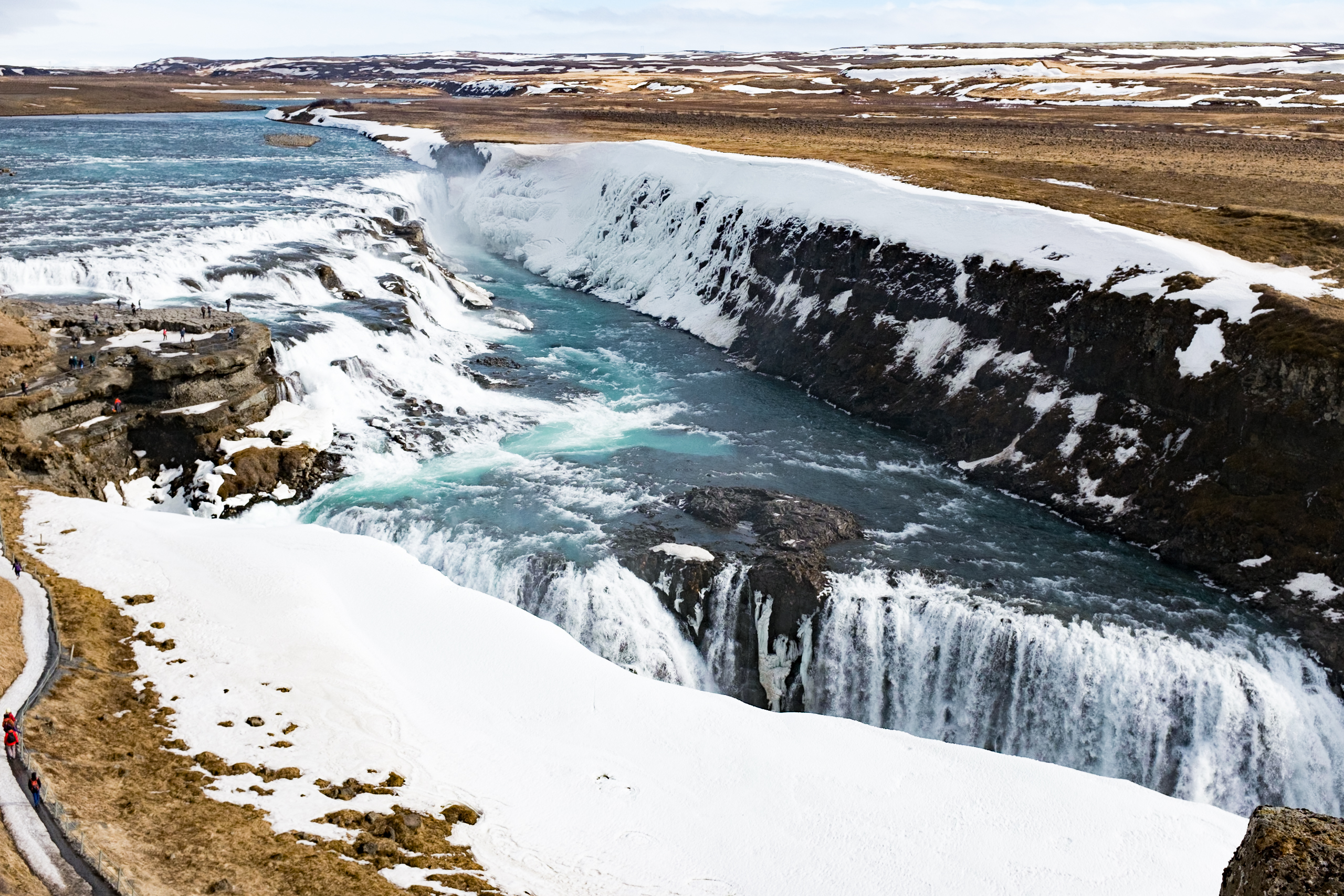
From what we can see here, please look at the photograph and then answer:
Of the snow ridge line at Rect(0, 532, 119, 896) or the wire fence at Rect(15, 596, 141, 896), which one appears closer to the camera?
the snow ridge line at Rect(0, 532, 119, 896)

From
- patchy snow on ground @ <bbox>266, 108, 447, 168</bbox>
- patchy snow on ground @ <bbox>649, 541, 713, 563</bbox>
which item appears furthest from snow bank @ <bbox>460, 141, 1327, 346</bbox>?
patchy snow on ground @ <bbox>649, 541, 713, 563</bbox>

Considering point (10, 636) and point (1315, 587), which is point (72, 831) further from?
point (1315, 587)

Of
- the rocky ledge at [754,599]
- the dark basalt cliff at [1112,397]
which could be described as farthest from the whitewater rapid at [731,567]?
the dark basalt cliff at [1112,397]

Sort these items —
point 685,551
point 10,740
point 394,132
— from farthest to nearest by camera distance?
point 394,132 < point 685,551 < point 10,740

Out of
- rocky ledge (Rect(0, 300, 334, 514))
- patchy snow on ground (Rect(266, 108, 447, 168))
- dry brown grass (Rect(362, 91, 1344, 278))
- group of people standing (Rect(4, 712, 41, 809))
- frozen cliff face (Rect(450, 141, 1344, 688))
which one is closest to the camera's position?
group of people standing (Rect(4, 712, 41, 809))

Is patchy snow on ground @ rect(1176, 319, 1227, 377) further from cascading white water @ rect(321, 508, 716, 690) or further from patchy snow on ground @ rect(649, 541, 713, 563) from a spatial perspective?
cascading white water @ rect(321, 508, 716, 690)

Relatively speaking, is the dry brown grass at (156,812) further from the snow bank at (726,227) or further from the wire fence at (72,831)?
the snow bank at (726,227)

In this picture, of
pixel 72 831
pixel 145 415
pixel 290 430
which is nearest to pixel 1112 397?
pixel 290 430
